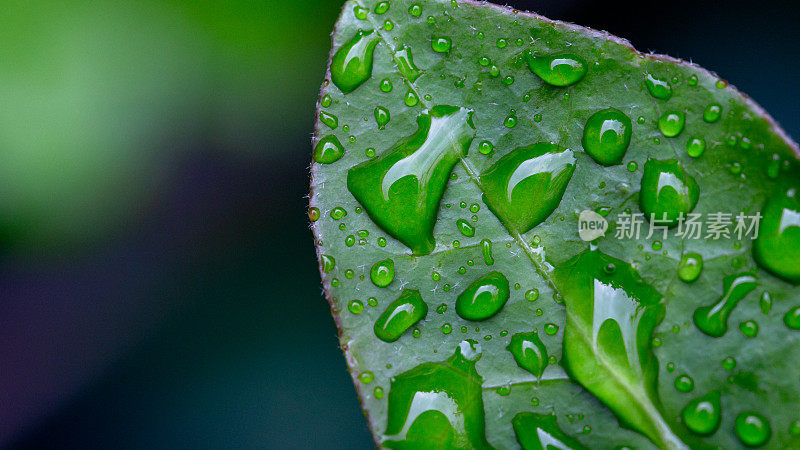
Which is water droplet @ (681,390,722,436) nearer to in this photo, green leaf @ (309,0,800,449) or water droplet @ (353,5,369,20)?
green leaf @ (309,0,800,449)

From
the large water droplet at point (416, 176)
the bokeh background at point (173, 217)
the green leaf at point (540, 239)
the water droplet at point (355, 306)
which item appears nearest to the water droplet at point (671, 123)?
the green leaf at point (540, 239)

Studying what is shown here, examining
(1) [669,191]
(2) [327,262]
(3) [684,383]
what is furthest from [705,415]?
(2) [327,262]

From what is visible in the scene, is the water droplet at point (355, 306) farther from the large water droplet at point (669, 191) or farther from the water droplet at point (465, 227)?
the large water droplet at point (669, 191)

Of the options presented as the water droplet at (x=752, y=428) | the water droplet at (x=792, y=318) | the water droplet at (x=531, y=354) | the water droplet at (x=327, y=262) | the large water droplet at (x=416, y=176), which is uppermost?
the large water droplet at (x=416, y=176)

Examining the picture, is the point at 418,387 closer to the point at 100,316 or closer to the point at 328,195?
the point at 328,195

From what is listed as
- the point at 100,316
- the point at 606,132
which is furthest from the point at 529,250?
the point at 100,316
